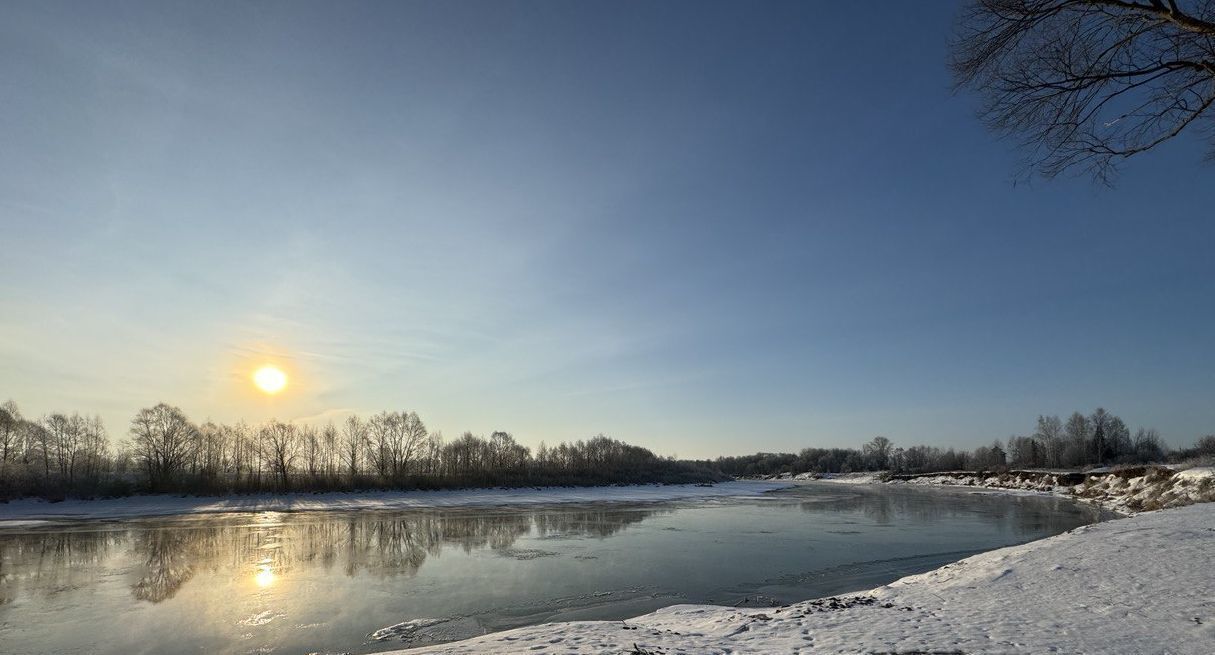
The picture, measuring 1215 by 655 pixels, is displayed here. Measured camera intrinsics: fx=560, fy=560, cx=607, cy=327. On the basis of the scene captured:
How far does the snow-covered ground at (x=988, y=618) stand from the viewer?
7.20 m

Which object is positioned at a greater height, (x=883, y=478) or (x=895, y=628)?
(x=895, y=628)

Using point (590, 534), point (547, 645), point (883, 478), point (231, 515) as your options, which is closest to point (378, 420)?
point (231, 515)

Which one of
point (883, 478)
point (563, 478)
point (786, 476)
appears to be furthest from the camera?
point (786, 476)

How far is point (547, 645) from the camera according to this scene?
838cm

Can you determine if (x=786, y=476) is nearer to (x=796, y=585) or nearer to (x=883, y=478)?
(x=883, y=478)

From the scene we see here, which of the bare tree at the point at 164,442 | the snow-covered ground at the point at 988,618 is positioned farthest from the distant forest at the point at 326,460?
the snow-covered ground at the point at 988,618

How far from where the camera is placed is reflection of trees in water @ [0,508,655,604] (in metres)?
16.8

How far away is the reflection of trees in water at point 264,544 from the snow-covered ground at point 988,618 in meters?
10.7

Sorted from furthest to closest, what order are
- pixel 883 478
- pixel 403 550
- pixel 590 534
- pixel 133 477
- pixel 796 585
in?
pixel 883 478
pixel 133 477
pixel 590 534
pixel 403 550
pixel 796 585

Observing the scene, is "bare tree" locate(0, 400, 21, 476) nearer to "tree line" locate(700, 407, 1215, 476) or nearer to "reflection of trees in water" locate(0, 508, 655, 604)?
"reflection of trees in water" locate(0, 508, 655, 604)

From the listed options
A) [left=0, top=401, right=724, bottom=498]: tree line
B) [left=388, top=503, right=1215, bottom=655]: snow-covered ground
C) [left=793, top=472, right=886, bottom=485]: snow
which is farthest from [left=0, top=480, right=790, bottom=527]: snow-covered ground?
[left=793, top=472, right=886, bottom=485]: snow

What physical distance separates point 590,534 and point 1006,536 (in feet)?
58.0

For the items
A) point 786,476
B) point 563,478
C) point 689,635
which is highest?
point 689,635

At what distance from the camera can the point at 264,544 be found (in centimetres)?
2309
